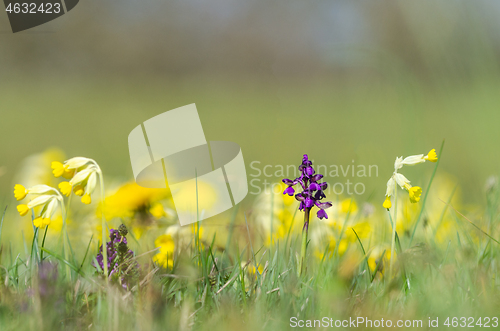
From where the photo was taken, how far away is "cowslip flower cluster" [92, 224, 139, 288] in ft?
3.31

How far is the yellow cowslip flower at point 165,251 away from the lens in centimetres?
121

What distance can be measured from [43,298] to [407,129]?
1055 millimetres

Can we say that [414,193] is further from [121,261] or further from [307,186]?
[121,261]

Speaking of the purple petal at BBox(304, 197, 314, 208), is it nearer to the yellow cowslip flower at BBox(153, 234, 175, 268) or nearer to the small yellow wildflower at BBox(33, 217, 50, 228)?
the yellow cowslip flower at BBox(153, 234, 175, 268)

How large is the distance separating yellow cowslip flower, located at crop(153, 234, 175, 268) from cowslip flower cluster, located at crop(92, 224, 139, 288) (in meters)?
0.12

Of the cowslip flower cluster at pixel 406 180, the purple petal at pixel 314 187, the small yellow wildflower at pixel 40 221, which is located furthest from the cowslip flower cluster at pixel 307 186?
the small yellow wildflower at pixel 40 221

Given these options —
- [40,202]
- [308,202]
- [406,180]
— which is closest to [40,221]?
[40,202]

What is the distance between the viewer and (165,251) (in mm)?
1259

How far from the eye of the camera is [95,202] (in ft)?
5.15

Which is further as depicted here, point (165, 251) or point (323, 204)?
point (165, 251)

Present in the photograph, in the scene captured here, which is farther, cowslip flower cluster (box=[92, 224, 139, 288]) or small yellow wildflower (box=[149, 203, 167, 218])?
small yellow wildflower (box=[149, 203, 167, 218])

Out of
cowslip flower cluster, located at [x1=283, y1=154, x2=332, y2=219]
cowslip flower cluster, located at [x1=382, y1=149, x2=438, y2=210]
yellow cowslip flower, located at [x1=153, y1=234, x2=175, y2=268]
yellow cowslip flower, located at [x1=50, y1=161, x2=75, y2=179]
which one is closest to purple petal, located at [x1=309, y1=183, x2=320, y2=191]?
cowslip flower cluster, located at [x1=283, y1=154, x2=332, y2=219]

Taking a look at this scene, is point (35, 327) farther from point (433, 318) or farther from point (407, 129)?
point (407, 129)

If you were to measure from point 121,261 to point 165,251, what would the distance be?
231mm
